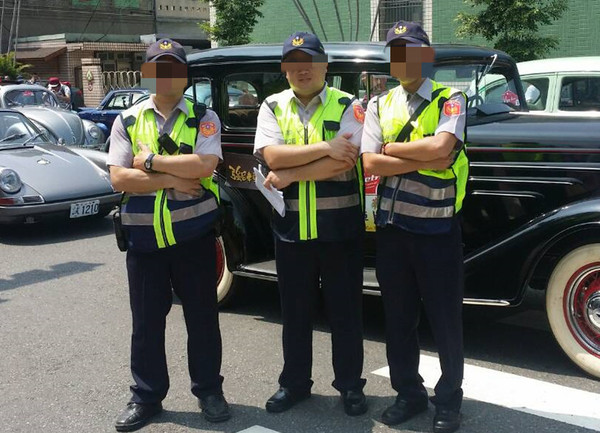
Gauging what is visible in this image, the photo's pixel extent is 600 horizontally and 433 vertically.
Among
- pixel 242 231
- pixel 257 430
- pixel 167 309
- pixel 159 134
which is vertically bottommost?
pixel 257 430

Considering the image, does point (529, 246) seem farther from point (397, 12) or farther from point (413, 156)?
point (397, 12)

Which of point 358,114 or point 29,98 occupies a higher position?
point 29,98

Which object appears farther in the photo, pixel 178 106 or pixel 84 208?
pixel 84 208

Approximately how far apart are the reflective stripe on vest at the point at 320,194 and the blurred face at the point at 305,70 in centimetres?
9

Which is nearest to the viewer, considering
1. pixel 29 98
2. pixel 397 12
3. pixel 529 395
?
pixel 529 395

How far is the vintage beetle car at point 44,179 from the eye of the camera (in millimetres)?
8016

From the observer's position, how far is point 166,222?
3.62m

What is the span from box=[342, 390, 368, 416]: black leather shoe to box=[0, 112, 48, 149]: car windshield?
6630 mm

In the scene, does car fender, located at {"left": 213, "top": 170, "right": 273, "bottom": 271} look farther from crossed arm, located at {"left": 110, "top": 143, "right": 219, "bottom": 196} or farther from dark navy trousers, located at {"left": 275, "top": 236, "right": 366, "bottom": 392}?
crossed arm, located at {"left": 110, "top": 143, "right": 219, "bottom": 196}

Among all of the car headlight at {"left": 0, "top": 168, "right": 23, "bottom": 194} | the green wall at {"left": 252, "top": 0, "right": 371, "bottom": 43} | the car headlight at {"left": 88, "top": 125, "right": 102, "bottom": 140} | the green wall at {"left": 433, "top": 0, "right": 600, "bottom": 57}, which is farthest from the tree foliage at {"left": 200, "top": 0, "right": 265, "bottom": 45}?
the car headlight at {"left": 0, "top": 168, "right": 23, "bottom": 194}

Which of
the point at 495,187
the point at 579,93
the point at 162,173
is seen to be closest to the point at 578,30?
the point at 579,93

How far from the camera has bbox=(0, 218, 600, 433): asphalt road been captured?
3.77m

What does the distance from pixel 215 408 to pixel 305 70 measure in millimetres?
1765

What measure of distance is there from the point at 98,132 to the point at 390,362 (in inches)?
425
